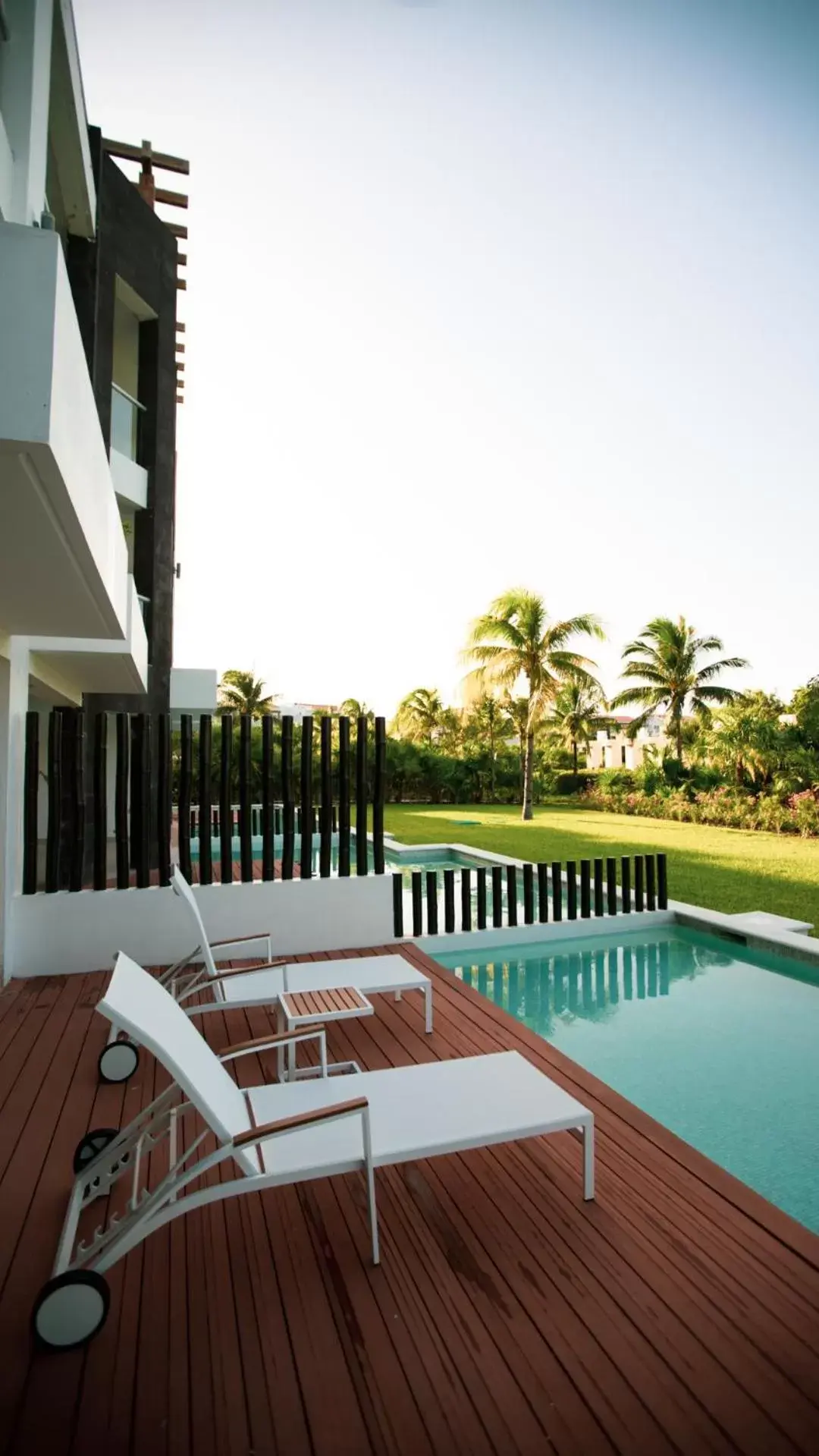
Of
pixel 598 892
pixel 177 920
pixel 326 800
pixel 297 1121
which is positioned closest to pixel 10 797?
pixel 177 920

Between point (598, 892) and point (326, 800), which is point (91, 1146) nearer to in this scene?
point (326, 800)

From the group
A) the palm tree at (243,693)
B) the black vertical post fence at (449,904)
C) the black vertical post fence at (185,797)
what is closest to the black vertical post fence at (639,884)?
the black vertical post fence at (449,904)

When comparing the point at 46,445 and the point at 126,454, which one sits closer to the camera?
the point at 46,445

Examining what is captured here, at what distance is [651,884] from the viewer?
10.0 metres

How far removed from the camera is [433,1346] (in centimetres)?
253

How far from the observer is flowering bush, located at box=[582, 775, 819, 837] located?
948 inches

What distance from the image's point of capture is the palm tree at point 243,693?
3856 cm

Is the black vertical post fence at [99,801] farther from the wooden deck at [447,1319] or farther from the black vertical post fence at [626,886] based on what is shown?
the black vertical post fence at [626,886]

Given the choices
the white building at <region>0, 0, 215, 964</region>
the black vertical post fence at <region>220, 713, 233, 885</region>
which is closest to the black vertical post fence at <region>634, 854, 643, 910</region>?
the black vertical post fence at <region>220, 713, 233, 885</region>

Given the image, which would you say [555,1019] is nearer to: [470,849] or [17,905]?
[17,905]

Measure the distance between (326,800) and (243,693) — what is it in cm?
3210

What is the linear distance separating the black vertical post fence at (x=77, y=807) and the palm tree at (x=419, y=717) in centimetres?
3190

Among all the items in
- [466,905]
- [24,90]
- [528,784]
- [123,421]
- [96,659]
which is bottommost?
[466,905]

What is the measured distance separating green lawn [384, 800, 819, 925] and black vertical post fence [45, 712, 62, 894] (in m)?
9.27
